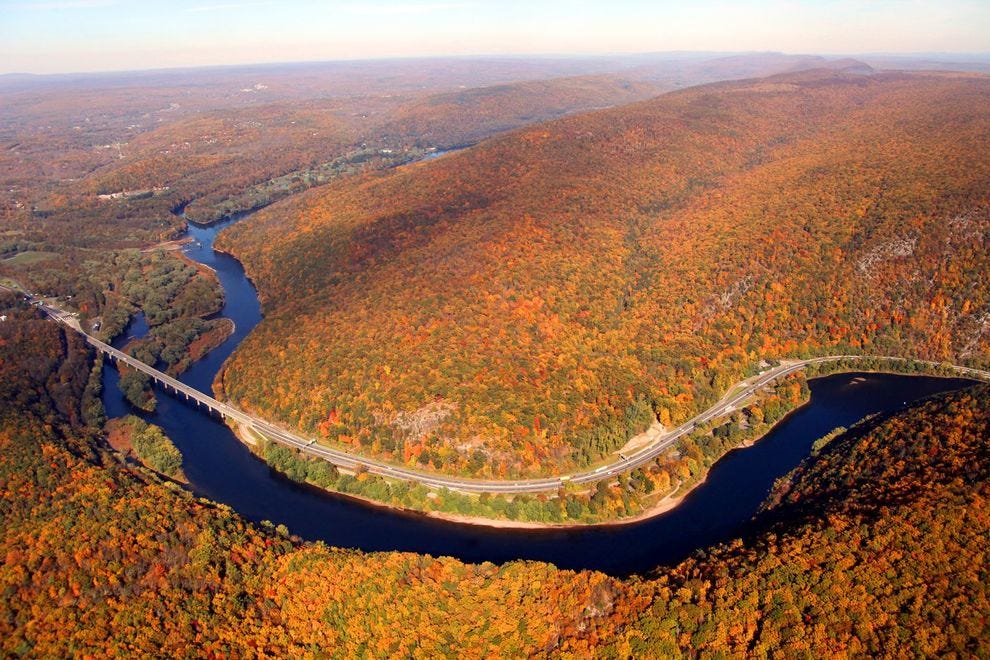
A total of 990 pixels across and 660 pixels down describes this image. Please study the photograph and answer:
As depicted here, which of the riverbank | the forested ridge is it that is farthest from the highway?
the forested ridge

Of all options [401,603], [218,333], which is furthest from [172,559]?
[218,333]

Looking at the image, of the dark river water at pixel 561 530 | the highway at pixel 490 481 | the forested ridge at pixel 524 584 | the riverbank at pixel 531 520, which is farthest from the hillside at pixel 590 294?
the forested ridge at pixel 524 584

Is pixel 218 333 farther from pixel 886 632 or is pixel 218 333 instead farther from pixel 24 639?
pixel 886 632

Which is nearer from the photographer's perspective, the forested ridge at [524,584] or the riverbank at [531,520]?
the forested ridge at [524,584]

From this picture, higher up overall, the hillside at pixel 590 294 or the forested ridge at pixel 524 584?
the hillside at pixel 590 294

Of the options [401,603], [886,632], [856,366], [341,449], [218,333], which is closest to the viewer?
[886,632]

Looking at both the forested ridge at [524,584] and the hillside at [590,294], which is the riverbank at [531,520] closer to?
the hillside at [590,294]

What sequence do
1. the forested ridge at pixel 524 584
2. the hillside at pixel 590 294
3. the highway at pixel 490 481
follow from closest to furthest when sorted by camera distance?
the forested ridge at pixel 524 584, the highway at pixel 490 481, the hillside at pixel 590 294
